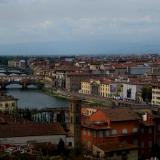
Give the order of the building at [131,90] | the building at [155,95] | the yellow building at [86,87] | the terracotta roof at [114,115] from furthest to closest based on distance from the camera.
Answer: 1. the yellow building at [86,87]
2. the building at [131,90]
3. the building at [155,95]
4. the terracotta roof at [114,115]

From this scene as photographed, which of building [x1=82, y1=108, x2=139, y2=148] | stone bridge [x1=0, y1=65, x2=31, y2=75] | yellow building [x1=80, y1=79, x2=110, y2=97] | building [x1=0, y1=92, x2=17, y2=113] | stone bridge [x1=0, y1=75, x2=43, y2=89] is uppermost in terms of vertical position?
building [x1=82, y1=108, x2=139, y2=148]

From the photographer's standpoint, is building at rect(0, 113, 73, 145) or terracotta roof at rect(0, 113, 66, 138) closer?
building at rect(0, 113, 73, 145)

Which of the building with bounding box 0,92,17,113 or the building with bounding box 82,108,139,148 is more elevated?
the building with bounding box 82,108,139,148

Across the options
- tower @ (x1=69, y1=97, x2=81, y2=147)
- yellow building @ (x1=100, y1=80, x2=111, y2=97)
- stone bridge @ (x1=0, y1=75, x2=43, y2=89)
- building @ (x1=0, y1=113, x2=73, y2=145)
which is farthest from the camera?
stone bridge @ (x1=0, y1=75, x2=43, y2=89)

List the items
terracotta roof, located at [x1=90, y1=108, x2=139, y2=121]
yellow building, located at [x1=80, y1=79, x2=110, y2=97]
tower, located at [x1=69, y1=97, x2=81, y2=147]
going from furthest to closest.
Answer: yellow building, located at [x1=80, y1=79, x2=110, y2=97], terracotta roof, located at [x1=90, y1=108, x2=139, y2=121], tower, located at [x1=69, y1=97, x2=81, y2=147]

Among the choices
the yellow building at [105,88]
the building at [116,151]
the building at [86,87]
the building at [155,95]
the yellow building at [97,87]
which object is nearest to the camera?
the building at [116,151]

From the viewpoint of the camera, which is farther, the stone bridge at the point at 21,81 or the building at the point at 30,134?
the stone bridge at the point at 21,81

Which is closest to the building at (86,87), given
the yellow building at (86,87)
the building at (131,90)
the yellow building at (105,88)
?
the yellow building at (86,87)

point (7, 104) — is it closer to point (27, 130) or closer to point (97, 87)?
point (27, 130)

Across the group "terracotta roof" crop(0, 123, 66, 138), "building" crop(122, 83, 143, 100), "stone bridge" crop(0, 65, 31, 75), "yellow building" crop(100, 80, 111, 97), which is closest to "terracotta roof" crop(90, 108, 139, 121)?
"terracotta roof" crop(0, 123, 66, 138)

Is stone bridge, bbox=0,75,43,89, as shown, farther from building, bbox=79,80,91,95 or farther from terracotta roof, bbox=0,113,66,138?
terracotta roof, bbox=0,113,66,138

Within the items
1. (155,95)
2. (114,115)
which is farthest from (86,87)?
(114,115)

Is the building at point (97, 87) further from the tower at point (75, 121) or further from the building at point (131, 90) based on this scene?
the tower at point (75, 121)
